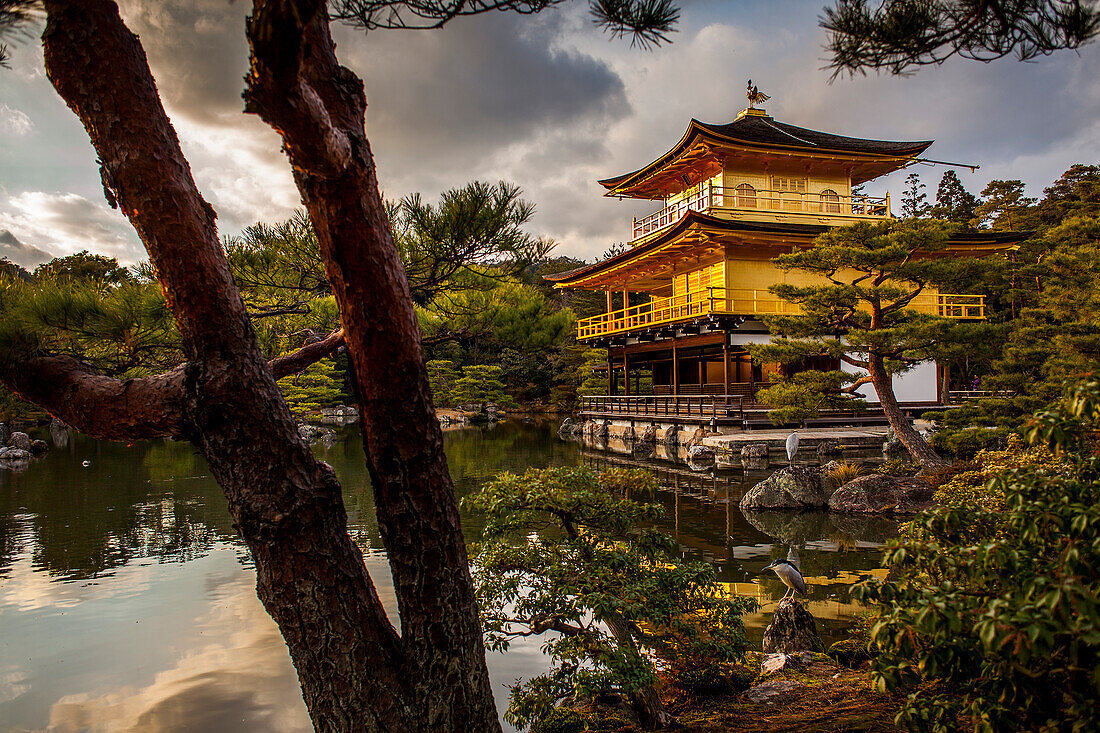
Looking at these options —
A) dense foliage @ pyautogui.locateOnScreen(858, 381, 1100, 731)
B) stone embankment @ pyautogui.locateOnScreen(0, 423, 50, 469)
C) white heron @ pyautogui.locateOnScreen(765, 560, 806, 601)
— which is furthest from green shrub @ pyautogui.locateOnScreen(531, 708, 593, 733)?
stone embankment @ pyautogui.locateOnScreen(0, 423, 50, 469)

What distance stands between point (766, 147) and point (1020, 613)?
1965cm

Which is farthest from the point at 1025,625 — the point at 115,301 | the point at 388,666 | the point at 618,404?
the point at 618,404

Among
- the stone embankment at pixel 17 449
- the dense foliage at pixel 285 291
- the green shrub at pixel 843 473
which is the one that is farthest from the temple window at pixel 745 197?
the stone embankment at pixel 17 449

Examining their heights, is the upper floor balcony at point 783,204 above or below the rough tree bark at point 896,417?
above

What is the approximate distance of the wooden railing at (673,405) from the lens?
15312 mm

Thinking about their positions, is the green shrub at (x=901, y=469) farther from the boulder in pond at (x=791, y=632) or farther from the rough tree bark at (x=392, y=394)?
the rough tree bark at (x=392, y=394)

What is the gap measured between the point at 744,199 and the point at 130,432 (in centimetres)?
2028

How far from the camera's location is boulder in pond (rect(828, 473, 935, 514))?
814 centimetres

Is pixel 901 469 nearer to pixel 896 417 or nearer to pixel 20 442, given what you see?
pixel 896 417

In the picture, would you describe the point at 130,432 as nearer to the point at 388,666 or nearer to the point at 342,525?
the point at 342,525

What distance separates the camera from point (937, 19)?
97.2 inches

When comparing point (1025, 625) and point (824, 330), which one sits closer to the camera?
point (1025, 625)

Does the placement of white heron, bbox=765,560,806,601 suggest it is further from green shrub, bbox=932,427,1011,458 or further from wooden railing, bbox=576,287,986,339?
wooden railing, bbox=576,287,986,339

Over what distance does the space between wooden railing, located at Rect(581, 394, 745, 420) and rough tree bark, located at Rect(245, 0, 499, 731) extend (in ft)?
44.7
